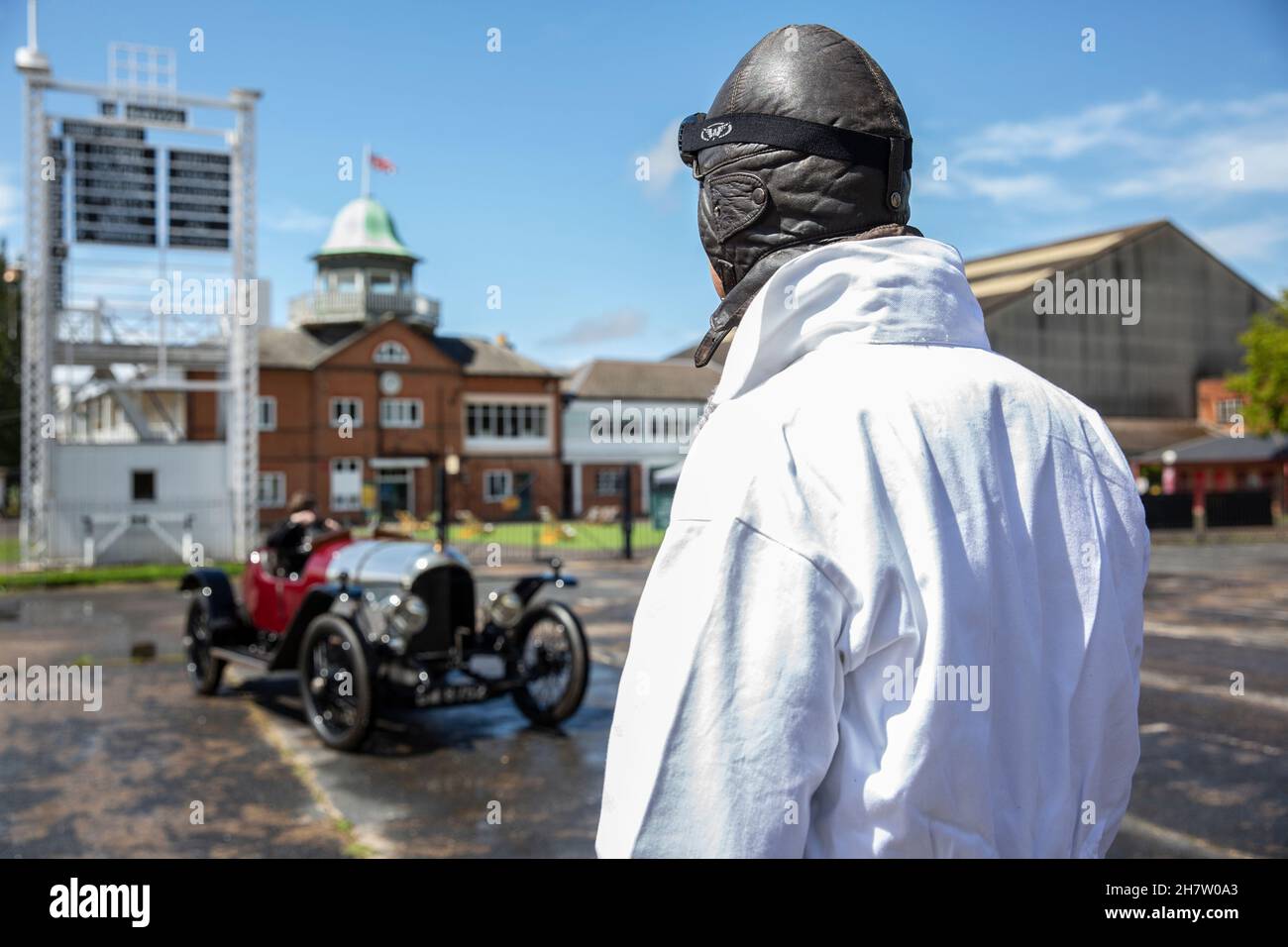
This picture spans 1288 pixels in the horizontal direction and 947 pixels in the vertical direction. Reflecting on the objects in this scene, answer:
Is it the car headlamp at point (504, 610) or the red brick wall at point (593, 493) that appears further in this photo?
the red brick wall at point (593, 493)

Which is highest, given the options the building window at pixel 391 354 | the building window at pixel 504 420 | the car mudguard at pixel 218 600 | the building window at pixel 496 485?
the building window at pixel 391 354

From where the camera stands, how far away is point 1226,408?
147 feet

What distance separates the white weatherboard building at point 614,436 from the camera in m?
45.9

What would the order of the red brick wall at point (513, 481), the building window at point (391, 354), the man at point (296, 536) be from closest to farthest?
the man at point (296, 536) → the building window at point (391, 354) → the red brick wall at point (513, 481)

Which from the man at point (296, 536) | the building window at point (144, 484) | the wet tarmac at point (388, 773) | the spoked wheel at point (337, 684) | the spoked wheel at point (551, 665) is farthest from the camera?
the building window at point (144, 484)

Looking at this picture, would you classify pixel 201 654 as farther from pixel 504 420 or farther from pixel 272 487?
pixel 504 420

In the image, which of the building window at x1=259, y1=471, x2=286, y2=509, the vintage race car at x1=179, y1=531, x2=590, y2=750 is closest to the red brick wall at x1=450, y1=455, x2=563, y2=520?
the building window at x1=259, y1=471, x2=286, y2=509

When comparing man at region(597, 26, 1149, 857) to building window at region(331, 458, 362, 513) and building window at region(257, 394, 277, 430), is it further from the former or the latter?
building window at region(331, 458, 362, 513)

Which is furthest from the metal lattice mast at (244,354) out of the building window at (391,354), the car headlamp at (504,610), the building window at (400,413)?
the building window at (400,413)

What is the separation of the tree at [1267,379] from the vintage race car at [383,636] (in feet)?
107

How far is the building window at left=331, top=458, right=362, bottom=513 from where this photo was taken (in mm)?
40531

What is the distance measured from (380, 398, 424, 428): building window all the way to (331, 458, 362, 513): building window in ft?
6.92

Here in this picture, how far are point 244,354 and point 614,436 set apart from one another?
28.0 m

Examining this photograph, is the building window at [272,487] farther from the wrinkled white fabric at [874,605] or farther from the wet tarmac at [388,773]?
the wrinkled white fabric at [874,605]
